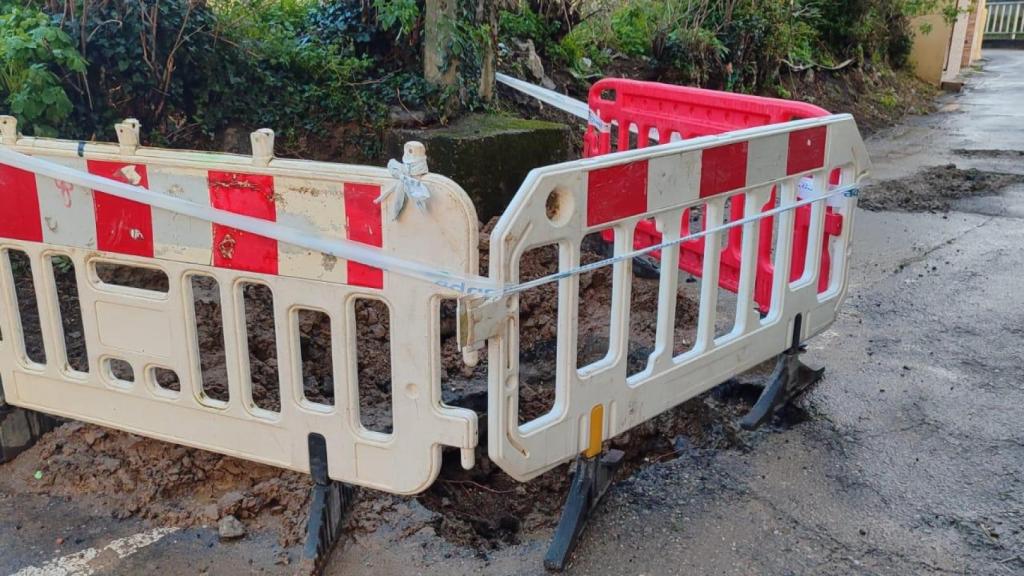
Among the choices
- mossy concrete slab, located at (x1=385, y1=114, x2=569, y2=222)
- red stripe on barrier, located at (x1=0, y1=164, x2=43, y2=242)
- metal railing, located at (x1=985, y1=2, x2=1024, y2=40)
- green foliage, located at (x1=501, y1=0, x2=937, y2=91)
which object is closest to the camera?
red stripe on barrier, located at (x1=0, y1=164, x2=43, y2=242)

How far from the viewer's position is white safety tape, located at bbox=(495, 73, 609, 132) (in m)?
5.98

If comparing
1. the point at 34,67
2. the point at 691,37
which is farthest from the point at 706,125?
the point at 691,37

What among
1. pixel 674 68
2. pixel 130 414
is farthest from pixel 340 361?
pixel 674 68

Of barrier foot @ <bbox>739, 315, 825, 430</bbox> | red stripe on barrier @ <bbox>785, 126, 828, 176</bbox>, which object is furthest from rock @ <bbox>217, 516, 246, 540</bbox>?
red stripe on barrier @ <bbox>785, 126, 828, 176</bbox>

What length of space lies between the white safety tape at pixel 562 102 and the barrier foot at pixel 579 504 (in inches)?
123

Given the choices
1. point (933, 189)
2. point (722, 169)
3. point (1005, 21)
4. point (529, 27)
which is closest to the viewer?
point (722, 169)

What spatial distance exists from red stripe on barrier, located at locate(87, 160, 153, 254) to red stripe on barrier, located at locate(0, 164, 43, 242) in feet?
0.91

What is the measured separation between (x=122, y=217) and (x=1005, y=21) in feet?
109

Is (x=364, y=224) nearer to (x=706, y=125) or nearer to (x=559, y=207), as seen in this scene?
(x=559, y=207)

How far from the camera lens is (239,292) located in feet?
9.63

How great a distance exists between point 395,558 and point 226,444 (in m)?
0.70

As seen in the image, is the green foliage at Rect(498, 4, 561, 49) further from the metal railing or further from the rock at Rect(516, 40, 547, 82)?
the metal railing

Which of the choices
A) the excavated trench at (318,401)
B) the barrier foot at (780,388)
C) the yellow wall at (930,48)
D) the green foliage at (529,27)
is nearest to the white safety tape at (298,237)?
the excavated trench at (318,401)

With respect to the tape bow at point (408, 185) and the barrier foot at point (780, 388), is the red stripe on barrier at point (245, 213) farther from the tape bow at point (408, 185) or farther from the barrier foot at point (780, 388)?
the barrier foot at point (780, 388)
